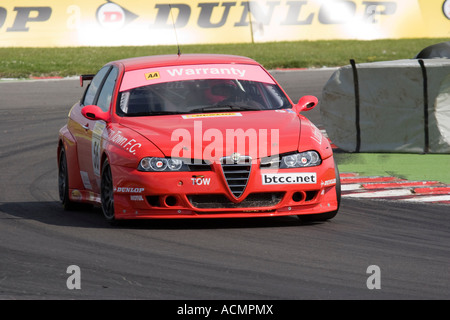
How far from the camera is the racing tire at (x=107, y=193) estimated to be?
28.8ft

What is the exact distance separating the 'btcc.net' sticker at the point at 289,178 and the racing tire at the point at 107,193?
49.5 inches

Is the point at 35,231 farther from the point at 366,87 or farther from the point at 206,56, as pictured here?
the point at 366,87

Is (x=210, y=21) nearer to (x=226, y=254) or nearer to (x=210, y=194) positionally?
(x=210, y=194)

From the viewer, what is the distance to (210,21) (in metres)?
28.9

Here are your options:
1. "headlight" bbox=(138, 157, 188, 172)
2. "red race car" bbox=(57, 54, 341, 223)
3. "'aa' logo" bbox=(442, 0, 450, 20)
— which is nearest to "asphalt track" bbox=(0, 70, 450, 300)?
"red race car" bbox=(57, 54, 341, 223)

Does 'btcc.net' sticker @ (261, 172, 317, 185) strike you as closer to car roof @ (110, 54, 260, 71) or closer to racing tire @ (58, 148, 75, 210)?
car roof @ (110, 54, 260, 71)

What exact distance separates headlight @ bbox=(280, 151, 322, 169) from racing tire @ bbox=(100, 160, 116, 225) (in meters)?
1.39

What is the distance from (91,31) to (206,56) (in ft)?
60.5

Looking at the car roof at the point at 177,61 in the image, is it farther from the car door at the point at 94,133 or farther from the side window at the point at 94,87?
the side window at the point at 94,87

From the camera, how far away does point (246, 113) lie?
9.20 m

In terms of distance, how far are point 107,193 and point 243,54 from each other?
719 inches

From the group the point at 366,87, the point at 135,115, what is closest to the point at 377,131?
Answer: the point at 366,87

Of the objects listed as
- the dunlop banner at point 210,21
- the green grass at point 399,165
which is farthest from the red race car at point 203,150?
the dunlop banner at point 210,21
